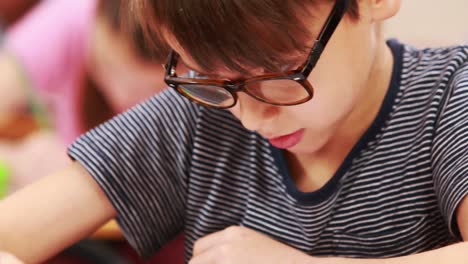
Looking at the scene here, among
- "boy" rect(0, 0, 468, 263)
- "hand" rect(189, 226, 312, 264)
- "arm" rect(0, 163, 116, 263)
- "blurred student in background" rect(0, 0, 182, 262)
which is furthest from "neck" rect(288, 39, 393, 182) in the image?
"blurred student in background" rect(0, 0, 182, 262)

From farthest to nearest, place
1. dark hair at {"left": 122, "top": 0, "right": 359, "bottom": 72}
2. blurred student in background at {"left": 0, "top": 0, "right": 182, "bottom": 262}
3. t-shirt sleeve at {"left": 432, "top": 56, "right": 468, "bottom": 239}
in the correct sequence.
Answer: blurred student in background at {"left": 0, "top": 0, "right": 182, "bottom": 262} → t-shirt sleeve at {"left": 432, "top": 56, "right": 468, "bottom": 239} → dark hair at {"left": 122, "top": 0, "right": 359, "bottom": 72}

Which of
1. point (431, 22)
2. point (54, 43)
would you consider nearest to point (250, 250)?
point (54, 43)

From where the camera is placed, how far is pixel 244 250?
2.77 feet

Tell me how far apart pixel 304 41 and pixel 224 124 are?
0.28 meters

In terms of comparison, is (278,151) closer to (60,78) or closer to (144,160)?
(144,160)

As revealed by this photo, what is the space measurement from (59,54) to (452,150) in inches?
53.8

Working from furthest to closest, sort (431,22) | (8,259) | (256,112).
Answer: (431,22), (8,259), (256,112)

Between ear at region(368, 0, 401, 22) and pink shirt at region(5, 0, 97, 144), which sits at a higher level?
ear at region(368, 0, 401, 22)

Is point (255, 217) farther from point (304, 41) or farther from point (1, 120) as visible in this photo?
point (1, 120)

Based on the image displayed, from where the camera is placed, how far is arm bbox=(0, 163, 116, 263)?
904 mm

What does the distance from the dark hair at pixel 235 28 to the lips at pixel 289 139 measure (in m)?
0.12

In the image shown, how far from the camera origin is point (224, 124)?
3.07ft

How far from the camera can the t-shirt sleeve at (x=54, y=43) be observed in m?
1.86

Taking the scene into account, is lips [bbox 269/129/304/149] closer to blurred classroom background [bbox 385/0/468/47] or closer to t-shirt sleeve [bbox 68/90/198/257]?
t-shirt sleeve [bbox 68/90/198/257]
